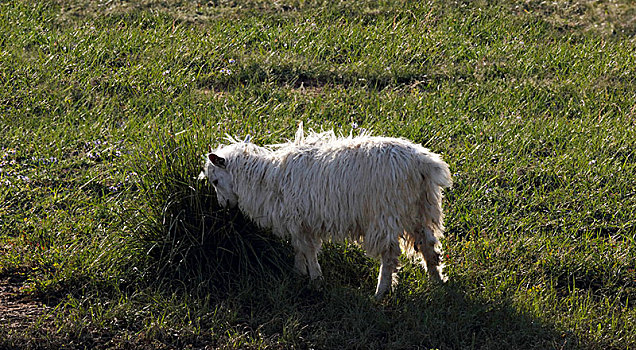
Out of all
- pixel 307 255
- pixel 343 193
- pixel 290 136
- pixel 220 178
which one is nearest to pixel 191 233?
pixel 220 178

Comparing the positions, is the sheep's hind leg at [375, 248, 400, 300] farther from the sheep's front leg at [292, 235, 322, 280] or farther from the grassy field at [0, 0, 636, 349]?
the sheep's front leg at [292, 235, 322, 280]


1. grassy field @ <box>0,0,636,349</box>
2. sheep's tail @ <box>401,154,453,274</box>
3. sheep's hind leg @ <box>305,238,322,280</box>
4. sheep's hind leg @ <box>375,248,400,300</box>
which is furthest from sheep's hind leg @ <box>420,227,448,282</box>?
sheep's hind leg @ <box>305,238,322,280</box>

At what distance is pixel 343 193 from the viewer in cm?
527

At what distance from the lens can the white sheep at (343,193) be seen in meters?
5.21

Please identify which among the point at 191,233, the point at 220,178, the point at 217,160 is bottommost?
the point at 191,233

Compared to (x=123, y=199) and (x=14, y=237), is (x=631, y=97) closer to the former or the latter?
(x=123, y=199)

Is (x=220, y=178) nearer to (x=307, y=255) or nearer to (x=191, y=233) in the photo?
(x=191, y=233)

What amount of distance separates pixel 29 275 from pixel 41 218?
0.94m

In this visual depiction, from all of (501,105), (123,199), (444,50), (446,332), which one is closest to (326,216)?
(446,332)

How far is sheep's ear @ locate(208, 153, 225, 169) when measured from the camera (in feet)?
17.9

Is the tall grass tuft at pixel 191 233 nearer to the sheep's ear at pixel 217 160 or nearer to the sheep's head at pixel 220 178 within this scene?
the sheep's head at pixel 220 178

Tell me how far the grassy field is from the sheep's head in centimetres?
14

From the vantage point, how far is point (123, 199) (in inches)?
256

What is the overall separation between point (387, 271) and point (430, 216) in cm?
50
